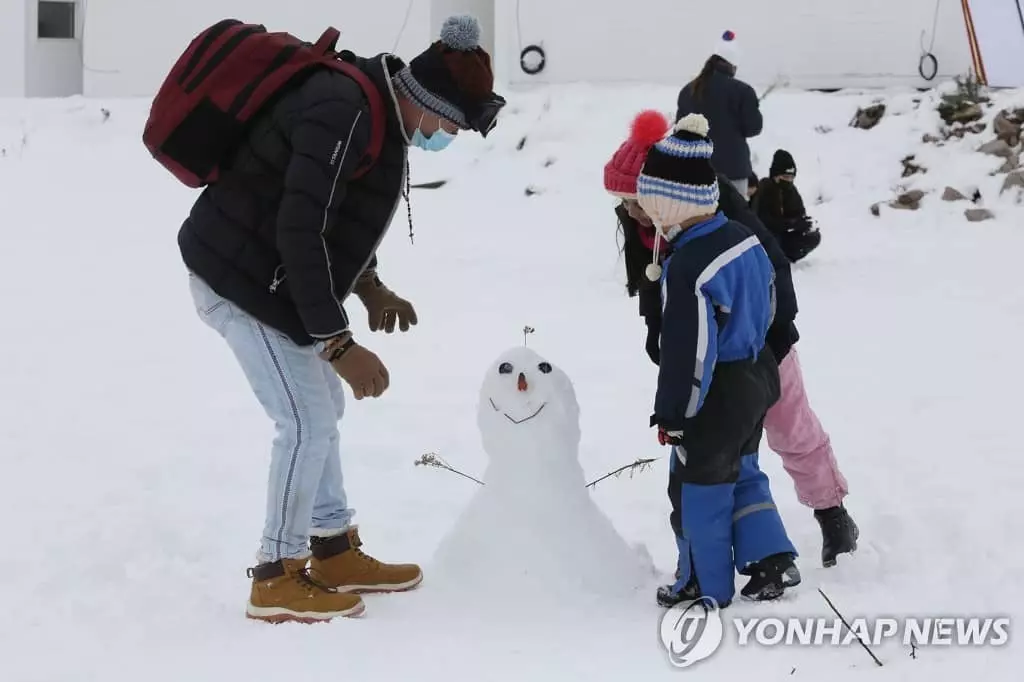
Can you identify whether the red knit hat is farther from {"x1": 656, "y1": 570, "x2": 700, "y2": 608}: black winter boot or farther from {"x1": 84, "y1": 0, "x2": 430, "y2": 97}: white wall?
{"x1": 84, "y1": 0, "x2": 430, "y2": 97}: white wall

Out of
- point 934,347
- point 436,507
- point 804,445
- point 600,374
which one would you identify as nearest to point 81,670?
point 436,507

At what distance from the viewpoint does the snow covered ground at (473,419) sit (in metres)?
2.80

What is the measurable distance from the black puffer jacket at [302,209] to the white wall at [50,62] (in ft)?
42.6

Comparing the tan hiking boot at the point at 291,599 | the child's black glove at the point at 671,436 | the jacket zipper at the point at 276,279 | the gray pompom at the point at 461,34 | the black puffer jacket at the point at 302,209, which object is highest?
the gray pompom at the point at 461,34

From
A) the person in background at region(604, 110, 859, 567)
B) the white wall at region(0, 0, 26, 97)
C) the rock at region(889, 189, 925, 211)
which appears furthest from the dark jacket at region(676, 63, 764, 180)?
the white wall at region(0, 0, 26, 97)

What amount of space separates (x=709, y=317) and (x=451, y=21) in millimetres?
983

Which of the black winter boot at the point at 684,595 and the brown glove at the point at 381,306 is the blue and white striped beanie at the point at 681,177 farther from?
the black winter boot at the point at 684,595

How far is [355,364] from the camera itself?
108 inches

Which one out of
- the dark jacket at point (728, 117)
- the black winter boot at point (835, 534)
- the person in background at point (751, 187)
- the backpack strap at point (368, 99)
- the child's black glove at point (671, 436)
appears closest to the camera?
the backpack strap at point (368, 99)

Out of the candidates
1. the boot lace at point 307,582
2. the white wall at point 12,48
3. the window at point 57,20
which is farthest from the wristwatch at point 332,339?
the window at point 57,20

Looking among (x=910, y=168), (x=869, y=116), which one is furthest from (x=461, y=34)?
(x=869, y=116)

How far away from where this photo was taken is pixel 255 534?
3.80m

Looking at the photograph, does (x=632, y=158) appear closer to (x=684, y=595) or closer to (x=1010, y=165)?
(x=684, y=595)

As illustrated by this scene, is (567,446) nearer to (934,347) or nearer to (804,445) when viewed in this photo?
(804,445)
